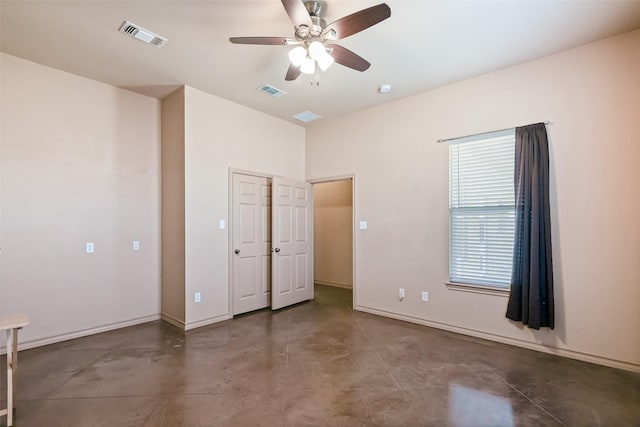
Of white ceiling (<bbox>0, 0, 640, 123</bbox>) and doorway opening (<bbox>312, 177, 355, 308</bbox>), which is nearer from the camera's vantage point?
white ceiling (<bbox>0, 0, 640, 123</bbox>)

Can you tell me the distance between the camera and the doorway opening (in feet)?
20.6

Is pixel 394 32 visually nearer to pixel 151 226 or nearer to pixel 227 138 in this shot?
pixel 227 138

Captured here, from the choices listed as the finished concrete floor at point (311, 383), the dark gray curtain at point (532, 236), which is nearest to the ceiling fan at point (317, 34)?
the dark gray curtain at point (532, 236)

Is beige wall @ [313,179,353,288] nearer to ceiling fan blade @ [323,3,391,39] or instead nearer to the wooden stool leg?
ceiling fan blade @ [323,3,391,39]

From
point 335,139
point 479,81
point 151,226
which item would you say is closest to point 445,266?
point 479,81

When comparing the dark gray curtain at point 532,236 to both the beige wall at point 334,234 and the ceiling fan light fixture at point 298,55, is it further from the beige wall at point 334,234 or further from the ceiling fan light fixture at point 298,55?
the beige wall at point 334,234

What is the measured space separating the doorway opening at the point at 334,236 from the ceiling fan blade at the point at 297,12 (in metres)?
3.96

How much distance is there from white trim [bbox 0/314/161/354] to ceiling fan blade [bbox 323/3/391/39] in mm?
4039

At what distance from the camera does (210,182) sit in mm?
4141

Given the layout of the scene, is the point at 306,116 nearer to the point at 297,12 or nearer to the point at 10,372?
the point at 297,12

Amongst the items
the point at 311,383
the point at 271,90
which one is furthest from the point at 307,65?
the point at 311,383

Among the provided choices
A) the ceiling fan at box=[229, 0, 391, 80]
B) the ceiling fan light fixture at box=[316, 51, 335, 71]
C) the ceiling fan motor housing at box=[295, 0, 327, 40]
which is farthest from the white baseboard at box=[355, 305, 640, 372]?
the ceiling fan motor housing at box=[295, 0, 327, 40]

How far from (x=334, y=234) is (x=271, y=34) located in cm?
427

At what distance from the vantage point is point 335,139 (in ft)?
16.5
